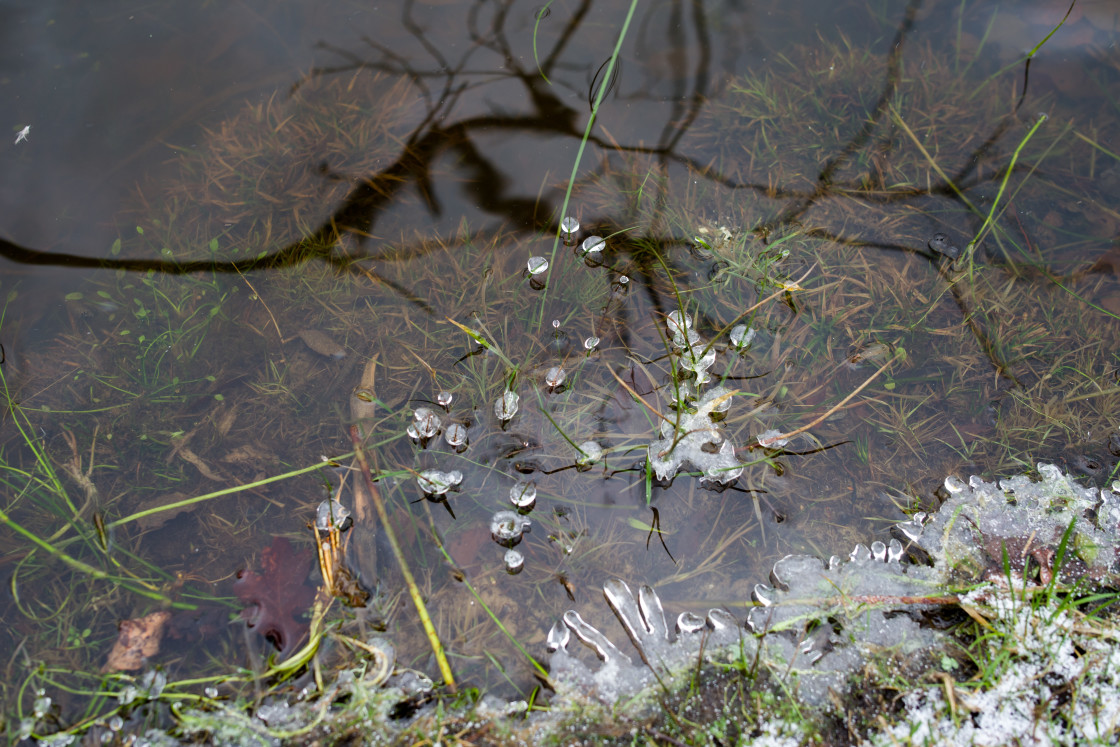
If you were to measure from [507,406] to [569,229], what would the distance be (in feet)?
2.85

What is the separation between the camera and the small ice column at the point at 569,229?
8.48 ft

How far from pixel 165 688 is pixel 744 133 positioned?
10.5ft

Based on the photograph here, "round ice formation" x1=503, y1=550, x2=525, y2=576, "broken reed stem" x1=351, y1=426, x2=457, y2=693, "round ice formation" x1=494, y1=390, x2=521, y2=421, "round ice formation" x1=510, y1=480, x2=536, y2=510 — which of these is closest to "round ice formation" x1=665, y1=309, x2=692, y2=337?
"round ice formation" x1=494, y1=390, x2=521, y2=421

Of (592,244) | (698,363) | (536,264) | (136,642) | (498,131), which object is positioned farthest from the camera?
(498,131)

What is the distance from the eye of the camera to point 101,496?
2195 millimetres

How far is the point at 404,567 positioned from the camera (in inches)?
80.5

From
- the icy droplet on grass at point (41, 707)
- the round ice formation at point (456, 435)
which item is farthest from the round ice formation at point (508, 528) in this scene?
the icy droplet on grass at point (41, 707)

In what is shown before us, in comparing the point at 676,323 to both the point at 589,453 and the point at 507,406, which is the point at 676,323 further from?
the point at 507,406

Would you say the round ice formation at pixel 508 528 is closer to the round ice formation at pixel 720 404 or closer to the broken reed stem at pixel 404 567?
the broken reed stem at pixel 404 567

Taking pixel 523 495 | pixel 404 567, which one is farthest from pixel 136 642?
pixel 523 495

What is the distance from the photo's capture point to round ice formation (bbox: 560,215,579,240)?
2.58 meters

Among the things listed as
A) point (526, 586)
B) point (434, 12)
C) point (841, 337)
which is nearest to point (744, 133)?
point (841, 337)

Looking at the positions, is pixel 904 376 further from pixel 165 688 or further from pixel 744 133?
pixel 165 688

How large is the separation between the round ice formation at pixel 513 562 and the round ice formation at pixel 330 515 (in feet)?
1.97
